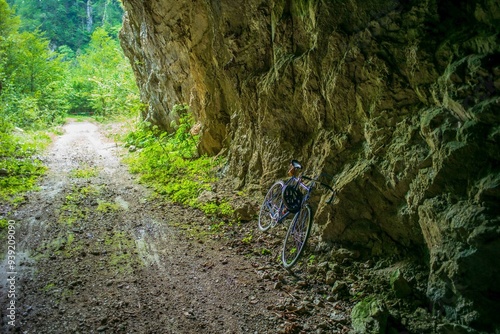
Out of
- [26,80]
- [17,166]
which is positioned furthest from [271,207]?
[26,80]

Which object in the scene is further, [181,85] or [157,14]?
[181,85]

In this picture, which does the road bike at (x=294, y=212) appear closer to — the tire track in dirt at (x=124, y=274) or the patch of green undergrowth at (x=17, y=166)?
the tire track in dirt at (x=124, y=274)

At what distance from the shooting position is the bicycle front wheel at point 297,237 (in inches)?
226

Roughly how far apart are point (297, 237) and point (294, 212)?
51 centimetres

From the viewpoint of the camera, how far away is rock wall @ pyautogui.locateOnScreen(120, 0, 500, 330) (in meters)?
3.93

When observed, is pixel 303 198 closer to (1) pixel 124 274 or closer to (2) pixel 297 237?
(2) pixel 297 237

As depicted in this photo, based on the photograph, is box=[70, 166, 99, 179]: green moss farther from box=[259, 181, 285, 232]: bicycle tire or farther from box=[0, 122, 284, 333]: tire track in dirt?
box=[259, 181, 285, 232]: bicycle tire

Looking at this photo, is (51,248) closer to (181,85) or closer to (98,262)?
(98,262)

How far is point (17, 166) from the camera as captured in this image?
1140 centimetres

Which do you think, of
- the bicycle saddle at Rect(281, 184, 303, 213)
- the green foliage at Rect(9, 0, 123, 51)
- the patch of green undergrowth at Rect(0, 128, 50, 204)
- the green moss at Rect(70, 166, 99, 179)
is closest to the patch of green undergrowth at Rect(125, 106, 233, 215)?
the green moss at Rect(70, 166, 99, 179)

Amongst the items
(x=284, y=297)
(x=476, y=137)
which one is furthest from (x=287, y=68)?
(x=284, y=297)

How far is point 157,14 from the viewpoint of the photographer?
43.2 ft

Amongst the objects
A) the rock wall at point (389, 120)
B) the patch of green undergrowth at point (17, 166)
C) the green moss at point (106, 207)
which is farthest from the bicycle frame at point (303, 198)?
the patch of green undergrowth at point (17, 166)

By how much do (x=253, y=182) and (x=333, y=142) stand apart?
3.05 m
